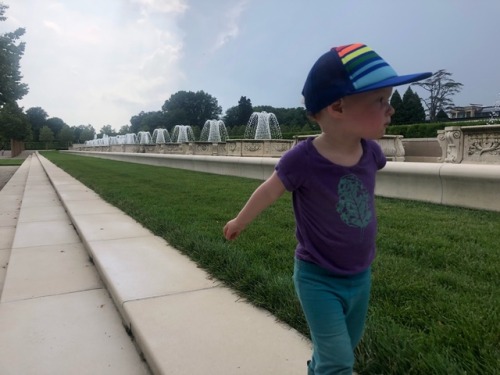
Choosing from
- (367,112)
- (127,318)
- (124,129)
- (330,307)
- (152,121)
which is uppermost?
(152,121)

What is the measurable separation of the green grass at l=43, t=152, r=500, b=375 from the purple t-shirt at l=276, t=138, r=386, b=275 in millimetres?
695

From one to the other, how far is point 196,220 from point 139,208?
1647 mm

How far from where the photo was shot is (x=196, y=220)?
17.8ft

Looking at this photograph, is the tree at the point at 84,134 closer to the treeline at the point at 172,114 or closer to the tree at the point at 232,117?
the treeline at the point at 172,114

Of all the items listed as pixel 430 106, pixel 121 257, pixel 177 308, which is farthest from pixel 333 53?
pixel 430 106

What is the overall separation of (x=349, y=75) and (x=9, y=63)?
15186 mm

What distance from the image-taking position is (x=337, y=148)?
161 cm

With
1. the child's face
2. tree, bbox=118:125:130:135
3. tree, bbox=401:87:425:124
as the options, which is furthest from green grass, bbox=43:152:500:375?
tree, bbox=118:125:130:135

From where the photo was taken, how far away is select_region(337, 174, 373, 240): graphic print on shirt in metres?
1.57

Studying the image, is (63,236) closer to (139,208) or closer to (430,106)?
(139,208)

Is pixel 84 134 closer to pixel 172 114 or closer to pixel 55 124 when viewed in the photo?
pixel 55 124

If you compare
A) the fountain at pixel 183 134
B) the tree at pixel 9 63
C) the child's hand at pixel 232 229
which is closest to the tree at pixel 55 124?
the fountain at pixel 183 134

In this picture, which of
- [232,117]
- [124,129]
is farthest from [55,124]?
[232,117]

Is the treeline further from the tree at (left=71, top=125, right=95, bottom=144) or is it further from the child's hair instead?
the child's hair
